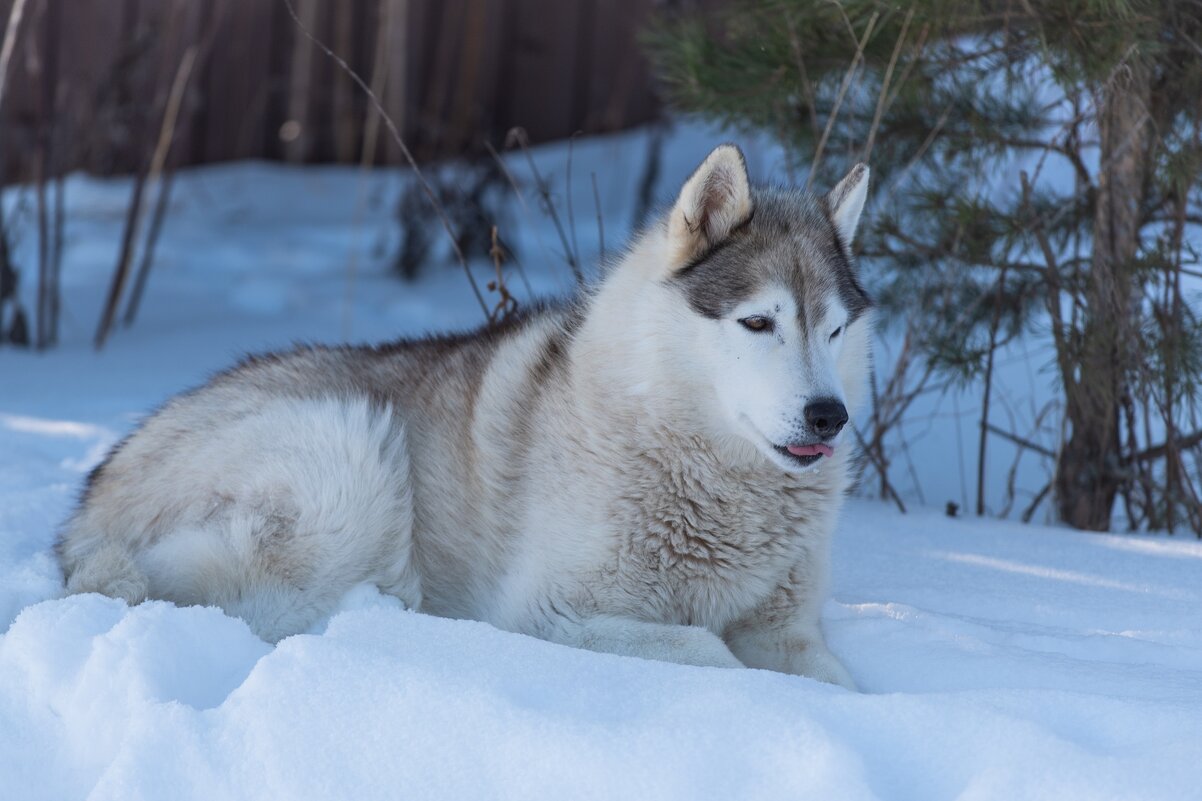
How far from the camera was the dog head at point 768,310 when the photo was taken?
94.5 inches

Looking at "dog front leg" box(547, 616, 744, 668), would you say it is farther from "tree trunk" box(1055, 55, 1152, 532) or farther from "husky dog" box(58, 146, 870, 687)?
"tree trunk" box(1055, 55, 1152, 532)

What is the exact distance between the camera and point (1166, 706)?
199cm

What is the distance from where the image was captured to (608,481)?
261 centimetres

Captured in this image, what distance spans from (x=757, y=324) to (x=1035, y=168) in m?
1.87

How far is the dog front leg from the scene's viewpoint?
2367mm

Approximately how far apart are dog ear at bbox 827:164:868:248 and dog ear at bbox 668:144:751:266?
10.0 inches

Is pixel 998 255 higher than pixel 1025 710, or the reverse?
pixel 998 255

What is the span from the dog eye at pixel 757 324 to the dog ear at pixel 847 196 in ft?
1.42

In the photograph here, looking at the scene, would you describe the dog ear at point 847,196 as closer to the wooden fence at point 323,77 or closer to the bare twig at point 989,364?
the bare twig at point 989,364

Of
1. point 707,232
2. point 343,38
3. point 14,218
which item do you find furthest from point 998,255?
point 343,38

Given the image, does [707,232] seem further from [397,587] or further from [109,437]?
[109,437]

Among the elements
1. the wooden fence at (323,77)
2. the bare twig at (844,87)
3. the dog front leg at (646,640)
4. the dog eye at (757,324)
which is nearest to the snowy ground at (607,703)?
the dog front leg at (646,640)

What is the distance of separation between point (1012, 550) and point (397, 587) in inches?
65.5

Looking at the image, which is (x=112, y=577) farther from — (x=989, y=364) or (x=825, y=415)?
(x=989, y=364)
